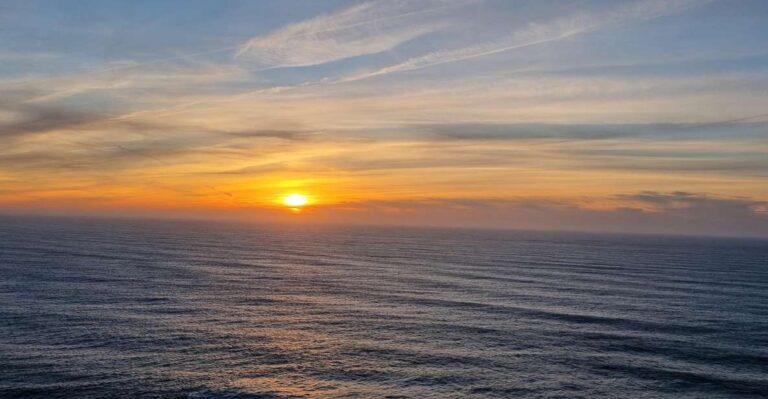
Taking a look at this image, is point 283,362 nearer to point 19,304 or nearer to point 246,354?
point 246,354

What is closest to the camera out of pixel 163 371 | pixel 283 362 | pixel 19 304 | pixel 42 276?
pixel 163 371

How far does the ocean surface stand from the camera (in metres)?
52.8

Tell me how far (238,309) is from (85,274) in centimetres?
4961

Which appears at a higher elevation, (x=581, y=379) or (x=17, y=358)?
(x=17, y=358)

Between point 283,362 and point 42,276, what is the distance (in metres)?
75.1

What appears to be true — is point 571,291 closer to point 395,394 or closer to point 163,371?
point 395,394

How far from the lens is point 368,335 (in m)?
71.2

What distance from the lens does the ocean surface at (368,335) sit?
52.8 metres

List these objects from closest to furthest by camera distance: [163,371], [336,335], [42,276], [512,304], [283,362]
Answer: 1. [163,371]
2. [283,362]
3. [336,335]
4. [512,304]
5. [42,276]

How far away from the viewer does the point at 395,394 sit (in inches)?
1988

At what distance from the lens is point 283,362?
59125 millimetres

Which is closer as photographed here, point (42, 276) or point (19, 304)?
point (19, 304)

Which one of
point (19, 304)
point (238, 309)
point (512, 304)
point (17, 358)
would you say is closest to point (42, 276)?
point (19, 304)

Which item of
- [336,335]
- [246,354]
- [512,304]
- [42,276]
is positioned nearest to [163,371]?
[246,354]
